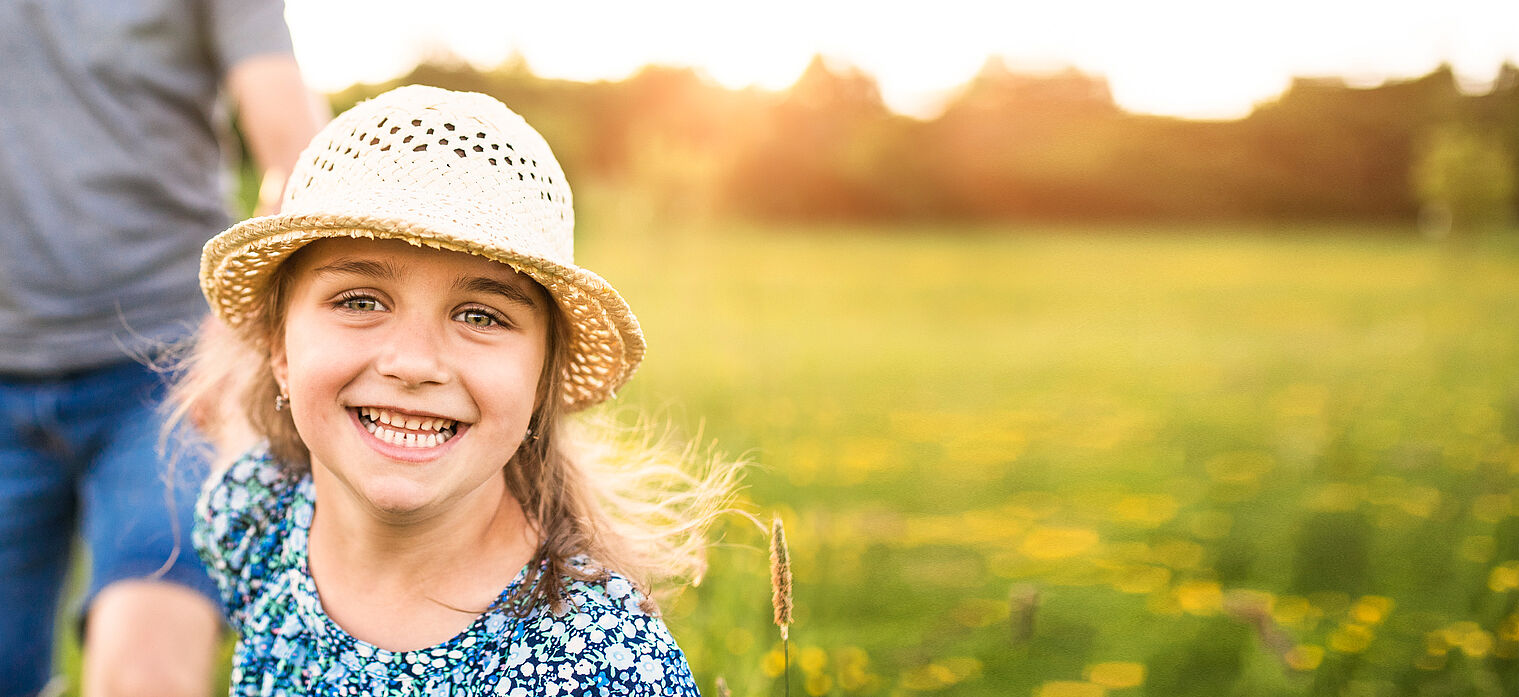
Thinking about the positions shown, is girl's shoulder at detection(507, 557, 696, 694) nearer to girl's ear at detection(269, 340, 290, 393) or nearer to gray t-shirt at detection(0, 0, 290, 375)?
girl's ear at detection(269, 340, 290, 393)

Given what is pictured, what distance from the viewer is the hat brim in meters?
1.54

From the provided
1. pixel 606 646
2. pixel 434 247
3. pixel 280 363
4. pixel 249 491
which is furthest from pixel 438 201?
pixel 249 491

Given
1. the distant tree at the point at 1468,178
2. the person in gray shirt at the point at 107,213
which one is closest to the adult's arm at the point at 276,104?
the person in gray shirt at the point at 107,213

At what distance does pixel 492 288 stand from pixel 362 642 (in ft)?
1.99

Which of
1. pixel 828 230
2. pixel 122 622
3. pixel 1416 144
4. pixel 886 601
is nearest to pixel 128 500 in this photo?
pixel 122 622

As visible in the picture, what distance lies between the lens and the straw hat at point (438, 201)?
61.5 inches

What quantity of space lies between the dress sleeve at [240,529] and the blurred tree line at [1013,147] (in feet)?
69.7

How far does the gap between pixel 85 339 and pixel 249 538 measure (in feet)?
2.09

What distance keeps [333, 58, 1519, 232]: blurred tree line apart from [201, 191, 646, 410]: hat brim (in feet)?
70.1

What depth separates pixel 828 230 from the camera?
28.4 metres

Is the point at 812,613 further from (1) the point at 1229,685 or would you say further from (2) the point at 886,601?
(1) the point at 1229,685

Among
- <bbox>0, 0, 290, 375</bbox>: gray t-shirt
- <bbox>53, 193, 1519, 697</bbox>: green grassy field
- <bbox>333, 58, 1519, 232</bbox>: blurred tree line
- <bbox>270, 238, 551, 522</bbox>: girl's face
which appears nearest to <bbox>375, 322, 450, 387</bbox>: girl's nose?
<bbox>270, 238, 551, 522</bbox>: girl's face

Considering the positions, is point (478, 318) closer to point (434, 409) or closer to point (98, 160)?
point (434, 409)

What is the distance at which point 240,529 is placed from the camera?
2039 mm
